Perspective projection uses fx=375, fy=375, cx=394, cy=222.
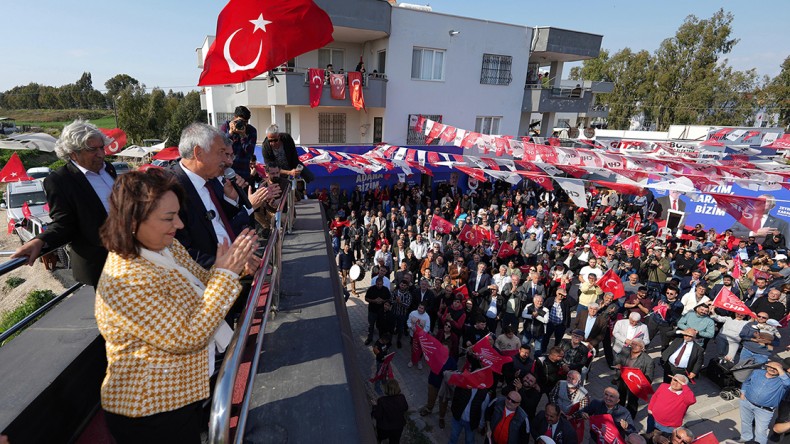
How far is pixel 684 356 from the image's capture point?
7.59 metres

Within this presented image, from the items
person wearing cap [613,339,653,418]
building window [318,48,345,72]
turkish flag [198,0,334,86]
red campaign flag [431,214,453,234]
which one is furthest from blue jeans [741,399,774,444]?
building window [318,48,345,72]

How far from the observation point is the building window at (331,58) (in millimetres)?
21891

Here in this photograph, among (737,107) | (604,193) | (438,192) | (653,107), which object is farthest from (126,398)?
(737,107)

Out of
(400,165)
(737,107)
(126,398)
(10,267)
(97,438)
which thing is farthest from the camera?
(737,107)

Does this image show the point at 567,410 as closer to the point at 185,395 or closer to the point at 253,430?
the point at 253,430

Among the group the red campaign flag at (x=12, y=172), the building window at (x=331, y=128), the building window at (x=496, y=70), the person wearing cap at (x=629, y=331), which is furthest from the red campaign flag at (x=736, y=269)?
the red campaign flag at (x=12, y=172)

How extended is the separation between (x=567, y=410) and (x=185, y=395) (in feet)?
20.9

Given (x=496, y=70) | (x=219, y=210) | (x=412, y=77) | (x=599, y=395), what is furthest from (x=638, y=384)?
(x=496, y=70)

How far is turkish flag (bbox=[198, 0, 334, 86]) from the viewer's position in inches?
206

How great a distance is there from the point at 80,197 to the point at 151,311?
176 centimetres

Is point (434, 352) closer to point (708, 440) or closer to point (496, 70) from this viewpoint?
point (708, 440)

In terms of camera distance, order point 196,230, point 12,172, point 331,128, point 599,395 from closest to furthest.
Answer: point 196,230
point 599,395
point 12,172
point 331,128

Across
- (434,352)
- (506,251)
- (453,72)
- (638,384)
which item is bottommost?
(638,384)

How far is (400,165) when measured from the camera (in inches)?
695
